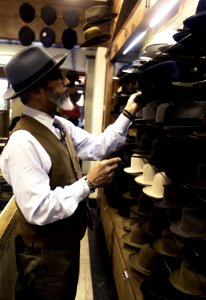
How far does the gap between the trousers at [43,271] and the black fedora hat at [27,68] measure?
813mm

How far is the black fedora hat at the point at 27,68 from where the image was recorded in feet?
5.23

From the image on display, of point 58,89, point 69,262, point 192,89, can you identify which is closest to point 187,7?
point 192,89

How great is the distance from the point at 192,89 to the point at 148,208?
98 cm

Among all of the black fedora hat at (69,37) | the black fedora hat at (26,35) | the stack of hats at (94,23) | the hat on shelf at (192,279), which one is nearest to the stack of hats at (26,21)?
the black fedora hat at (26,35)

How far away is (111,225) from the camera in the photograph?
3096mm

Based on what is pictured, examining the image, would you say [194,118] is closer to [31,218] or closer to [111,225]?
[31,218]

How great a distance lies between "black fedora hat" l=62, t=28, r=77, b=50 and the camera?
171 inches

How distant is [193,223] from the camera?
1.34 meters

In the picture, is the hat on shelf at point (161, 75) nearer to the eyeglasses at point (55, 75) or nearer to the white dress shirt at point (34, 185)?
the eyeglasses at point (55, 75)

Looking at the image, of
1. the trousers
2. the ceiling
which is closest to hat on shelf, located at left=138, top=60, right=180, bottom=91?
the trousers

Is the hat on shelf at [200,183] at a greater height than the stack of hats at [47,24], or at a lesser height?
lesser

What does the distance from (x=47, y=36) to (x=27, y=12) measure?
0.39 metres

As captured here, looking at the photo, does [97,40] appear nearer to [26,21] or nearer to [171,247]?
[26,21]

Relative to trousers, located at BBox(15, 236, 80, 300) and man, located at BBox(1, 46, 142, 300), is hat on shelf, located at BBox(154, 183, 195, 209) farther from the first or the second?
trousers, located at BBox(15, 236, 80, 300)
